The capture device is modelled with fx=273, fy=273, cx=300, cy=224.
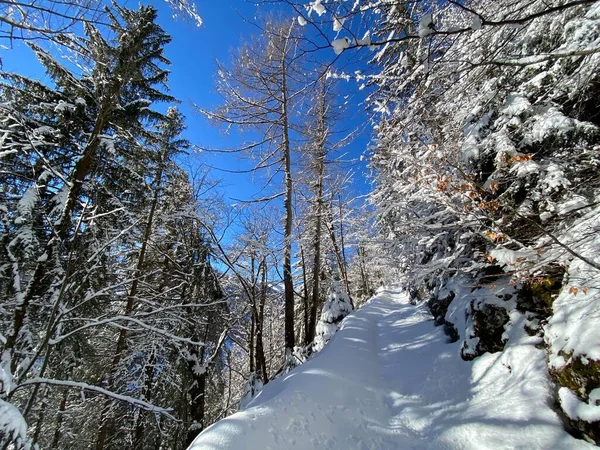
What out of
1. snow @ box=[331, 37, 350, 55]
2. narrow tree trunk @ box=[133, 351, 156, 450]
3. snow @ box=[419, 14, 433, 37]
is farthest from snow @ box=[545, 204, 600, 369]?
narrow tree trunk @ box=[133, 351, 156, 450]

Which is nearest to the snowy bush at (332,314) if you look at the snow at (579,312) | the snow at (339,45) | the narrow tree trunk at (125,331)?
the narrow tree trunk at (125,331)

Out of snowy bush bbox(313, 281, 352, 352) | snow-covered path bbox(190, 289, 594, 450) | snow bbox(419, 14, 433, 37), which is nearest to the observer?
snow bbox(419, 14, 433, 37)

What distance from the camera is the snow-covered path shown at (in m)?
2.61

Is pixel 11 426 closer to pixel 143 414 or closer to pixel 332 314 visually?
pixel 143 414

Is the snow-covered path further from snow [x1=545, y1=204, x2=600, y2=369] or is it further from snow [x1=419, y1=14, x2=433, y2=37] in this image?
snow [x1=419, y1=14, x2=433, y2=37]

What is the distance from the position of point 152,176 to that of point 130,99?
2074mm

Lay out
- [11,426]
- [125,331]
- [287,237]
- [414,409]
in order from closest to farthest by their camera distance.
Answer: [11,426] → [414,409] → [125,331] → [287,237]

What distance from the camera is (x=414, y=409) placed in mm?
3758

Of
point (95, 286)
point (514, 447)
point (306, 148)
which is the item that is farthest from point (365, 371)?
point (306, 148)

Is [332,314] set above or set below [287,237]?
below

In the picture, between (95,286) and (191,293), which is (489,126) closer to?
(95,286)

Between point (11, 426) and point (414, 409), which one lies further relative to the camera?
point (414, 409)

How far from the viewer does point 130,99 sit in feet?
21.5

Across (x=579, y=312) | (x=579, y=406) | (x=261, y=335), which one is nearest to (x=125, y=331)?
(x=261, y=335)
